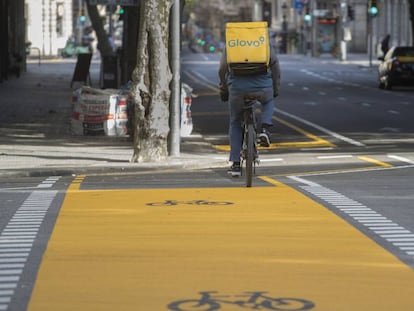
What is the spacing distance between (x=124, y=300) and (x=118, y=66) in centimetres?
3753

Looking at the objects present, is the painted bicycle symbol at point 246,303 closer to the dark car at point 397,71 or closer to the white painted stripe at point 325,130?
the white painted stripe at point 325,130

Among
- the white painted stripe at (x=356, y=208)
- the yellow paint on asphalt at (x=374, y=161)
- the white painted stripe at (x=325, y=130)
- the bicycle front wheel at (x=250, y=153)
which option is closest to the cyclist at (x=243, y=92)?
the bicycle front wheel at (x=250, y=153)

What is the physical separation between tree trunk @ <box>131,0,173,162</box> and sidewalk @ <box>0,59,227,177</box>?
296 mm

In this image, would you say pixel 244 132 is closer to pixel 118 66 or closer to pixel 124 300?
pixel 124 300

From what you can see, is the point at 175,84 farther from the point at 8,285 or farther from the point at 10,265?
the point at 8,285

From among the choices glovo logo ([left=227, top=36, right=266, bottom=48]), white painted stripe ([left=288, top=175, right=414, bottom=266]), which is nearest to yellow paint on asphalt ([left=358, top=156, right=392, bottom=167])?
glovo logo ([left=227, top=36, right=266, bottom=48])

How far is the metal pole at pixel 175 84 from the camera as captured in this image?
2136cm

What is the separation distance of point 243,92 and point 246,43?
529mm

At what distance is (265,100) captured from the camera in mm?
16484

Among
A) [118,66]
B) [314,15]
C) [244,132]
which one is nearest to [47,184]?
[244,132]

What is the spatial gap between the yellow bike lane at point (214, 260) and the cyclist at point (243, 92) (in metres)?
2.51

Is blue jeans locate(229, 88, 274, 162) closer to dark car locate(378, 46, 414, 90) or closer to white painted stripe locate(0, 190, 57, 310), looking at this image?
white painted stripe locate(0, 190, 57, 310)

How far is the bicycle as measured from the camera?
15680mm

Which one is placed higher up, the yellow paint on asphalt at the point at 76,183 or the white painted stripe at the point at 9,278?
the white painted stripe at the point at 9,278
